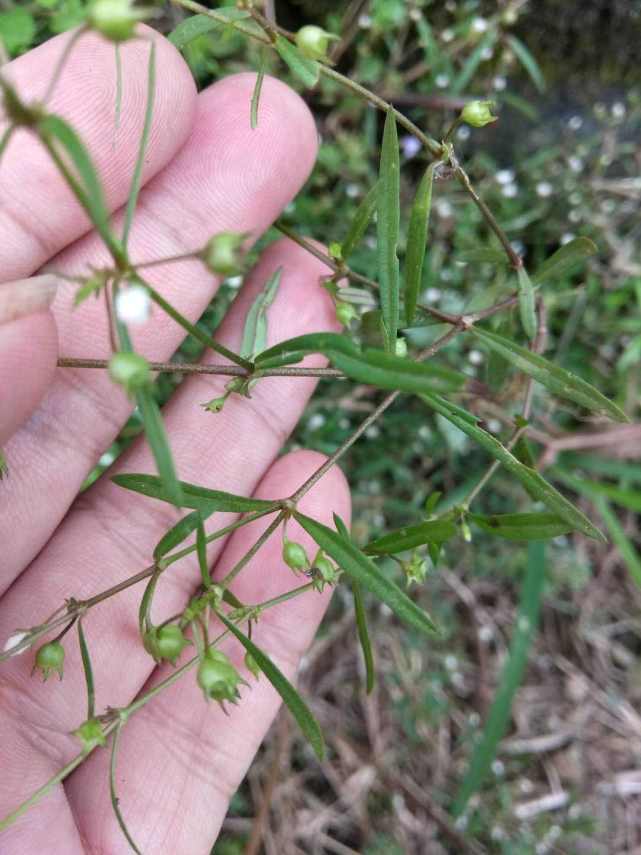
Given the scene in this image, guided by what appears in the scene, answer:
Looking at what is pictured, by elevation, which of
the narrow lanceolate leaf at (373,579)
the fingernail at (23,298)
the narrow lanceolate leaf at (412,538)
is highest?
the fingernail at (23,298)

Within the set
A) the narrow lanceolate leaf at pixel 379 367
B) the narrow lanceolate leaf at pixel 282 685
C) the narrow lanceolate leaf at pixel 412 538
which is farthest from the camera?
the narrow lanceolate leaf at pixel 412 538

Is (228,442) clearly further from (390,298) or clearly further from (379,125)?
(379,125)

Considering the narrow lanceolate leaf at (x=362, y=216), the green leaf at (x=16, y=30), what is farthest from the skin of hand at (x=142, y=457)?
the green leaf at (x=16, y=30)

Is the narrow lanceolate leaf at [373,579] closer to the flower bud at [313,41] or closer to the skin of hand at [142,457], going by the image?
the skin of hand at [142,457]

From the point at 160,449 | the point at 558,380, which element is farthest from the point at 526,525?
the point at 160,449

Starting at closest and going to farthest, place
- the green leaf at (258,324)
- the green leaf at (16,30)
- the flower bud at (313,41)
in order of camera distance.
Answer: the flower bud at (313,41) → the green leaf at (258,324) → the green leaf at (16,30)

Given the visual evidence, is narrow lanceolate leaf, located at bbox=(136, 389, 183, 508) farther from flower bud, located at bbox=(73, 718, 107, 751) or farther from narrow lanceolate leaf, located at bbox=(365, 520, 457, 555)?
narrow lanceolate leaf, located at bbox=(365, 520, 457, 555)

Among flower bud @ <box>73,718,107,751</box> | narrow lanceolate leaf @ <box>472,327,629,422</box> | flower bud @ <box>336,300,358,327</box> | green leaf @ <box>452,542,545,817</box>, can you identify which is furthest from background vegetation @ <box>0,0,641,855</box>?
flower bud @ <box>73,718,107,751</box>

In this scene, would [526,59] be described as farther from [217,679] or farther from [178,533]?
[217,679]
